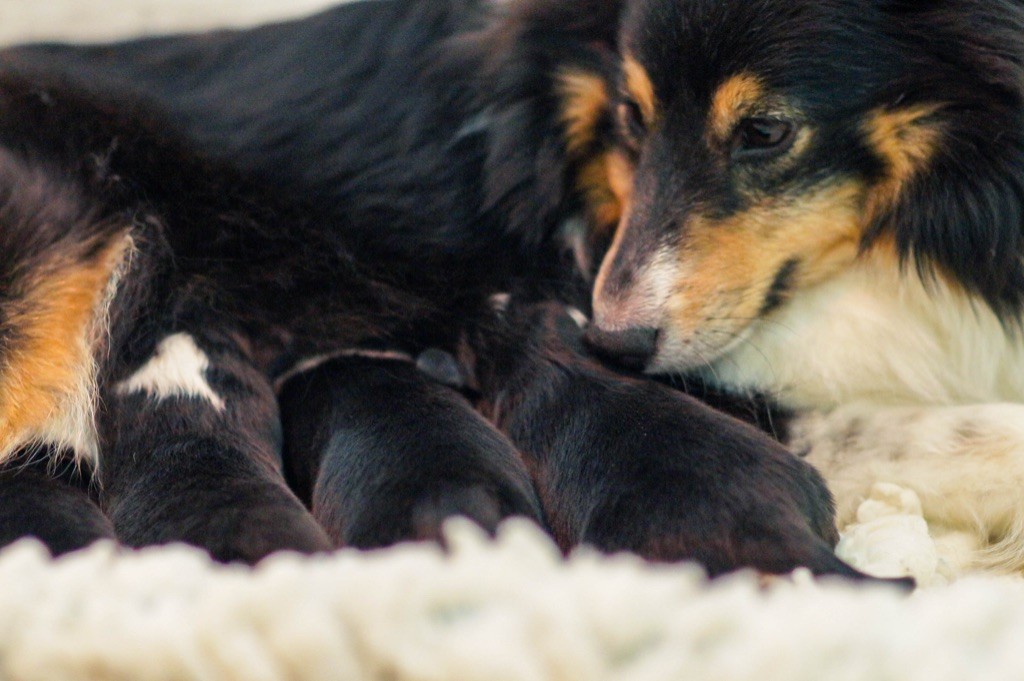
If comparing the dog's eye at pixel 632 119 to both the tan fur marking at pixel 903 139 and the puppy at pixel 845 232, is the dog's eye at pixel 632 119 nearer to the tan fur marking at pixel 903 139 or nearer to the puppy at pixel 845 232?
the puppy at pixel 845 232

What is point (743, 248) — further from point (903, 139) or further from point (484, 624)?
point (484, 624)

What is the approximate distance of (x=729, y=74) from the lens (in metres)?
1.67

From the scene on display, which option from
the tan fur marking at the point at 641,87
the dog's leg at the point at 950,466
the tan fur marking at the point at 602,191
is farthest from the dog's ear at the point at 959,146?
the tan fur marking at the point at 602,191

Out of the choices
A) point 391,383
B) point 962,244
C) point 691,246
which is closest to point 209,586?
point 391,383

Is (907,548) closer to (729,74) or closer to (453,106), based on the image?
(729,74)

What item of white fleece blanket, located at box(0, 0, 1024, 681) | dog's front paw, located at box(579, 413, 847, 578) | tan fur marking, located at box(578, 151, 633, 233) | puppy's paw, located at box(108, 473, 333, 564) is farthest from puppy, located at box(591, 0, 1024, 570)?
white fleece blanket, located at box(0, 0, 1024, 681)

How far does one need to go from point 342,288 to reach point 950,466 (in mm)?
961

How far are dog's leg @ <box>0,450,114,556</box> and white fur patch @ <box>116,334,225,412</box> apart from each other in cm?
15

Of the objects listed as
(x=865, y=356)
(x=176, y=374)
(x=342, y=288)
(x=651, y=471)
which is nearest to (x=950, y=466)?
(x=865, y=356)

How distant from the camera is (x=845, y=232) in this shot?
1.76 metres

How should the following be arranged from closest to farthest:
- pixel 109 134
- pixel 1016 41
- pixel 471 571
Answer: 1. pixel 471 571
2. pixel 1016 41
3. pixel 109 134

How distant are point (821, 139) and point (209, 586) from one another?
109 centimetres

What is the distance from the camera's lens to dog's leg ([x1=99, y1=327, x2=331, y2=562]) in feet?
4.28

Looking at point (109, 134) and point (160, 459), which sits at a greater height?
point (109, 134)
